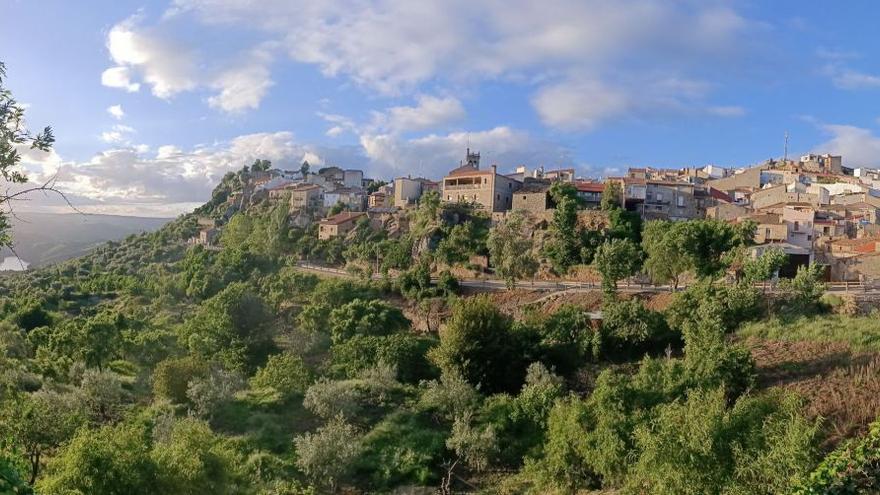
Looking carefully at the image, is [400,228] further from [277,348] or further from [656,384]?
[656,384]

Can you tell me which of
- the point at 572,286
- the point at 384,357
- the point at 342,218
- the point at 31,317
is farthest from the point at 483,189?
the point at 31,317

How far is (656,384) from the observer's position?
22438 mm

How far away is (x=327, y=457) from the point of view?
2067cm

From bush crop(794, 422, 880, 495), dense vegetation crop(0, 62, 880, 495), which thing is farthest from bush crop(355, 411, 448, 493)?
bush crop(794, 422, 880, 495)

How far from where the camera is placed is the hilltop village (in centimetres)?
4538

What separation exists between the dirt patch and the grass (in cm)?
50

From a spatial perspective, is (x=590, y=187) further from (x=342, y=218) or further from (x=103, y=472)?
Answer: (x=103, y=472)

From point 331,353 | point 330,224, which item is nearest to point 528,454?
point 331,353

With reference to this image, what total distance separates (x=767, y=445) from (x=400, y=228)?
51.0 meters

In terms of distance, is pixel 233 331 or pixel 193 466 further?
pixel 233 331

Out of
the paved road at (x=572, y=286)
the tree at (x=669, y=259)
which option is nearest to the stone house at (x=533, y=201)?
the paved road at (x=572, y=286)

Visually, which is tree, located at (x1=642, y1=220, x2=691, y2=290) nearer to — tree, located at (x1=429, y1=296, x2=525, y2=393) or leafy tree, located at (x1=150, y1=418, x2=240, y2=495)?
tree, located at (x1=429, y1=296, x2=525, y2=393)

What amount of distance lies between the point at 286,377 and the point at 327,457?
28.6 feet

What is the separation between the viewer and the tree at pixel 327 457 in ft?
67.4
